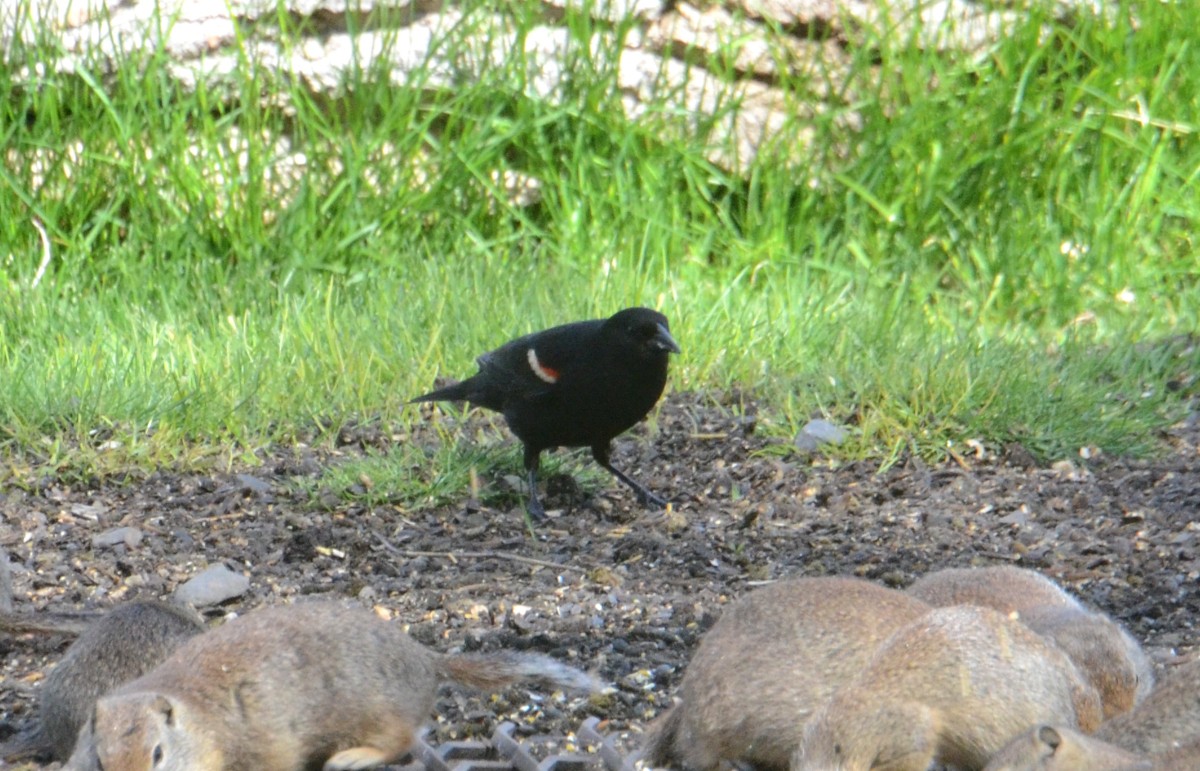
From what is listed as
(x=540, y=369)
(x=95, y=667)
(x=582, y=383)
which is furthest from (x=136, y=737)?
(x=540, y=369)

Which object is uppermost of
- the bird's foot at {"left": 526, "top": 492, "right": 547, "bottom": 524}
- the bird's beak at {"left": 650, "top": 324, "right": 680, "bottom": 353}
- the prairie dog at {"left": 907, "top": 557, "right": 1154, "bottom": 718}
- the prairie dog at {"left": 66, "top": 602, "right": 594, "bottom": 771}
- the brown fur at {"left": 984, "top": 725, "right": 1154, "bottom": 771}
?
the brown fur at {"left": 984, "top": 725, "right": 1154, "bottom": 771}

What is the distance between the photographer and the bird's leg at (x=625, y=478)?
4996 millimetres

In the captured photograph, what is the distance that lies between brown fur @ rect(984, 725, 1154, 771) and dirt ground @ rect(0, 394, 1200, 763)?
1.06m

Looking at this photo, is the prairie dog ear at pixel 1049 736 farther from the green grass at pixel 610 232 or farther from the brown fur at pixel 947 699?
the green grass at pixel 610 232

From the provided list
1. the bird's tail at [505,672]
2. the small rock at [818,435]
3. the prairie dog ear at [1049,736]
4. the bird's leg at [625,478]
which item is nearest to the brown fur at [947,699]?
the prairie dog ear at [1049,736]

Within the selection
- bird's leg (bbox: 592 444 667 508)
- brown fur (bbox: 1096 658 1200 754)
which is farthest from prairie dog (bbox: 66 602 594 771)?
bird's leg (bbox: 592 444 667 508)

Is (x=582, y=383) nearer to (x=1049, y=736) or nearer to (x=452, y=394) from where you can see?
(x=452, y=394)

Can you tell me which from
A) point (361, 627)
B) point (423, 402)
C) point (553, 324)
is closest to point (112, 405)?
point (423, 402)

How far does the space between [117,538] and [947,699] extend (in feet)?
9.24

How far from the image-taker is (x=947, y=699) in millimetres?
2568

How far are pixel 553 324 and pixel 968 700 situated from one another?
12.0ft

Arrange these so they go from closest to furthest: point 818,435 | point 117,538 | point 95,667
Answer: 1. point 95,667
2. point 117,538
3. point 818,435

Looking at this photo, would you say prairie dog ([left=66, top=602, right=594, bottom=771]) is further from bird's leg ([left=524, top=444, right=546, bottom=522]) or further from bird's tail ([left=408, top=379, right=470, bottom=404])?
bird's tail ([left=408, top=379, right=470, bottom=404])

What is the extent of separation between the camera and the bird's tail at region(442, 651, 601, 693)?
3186mm
